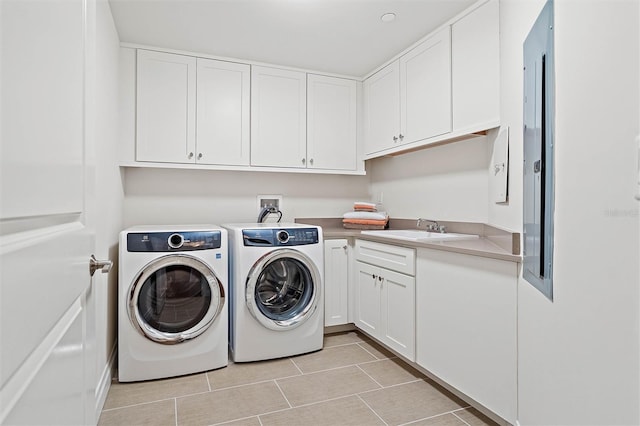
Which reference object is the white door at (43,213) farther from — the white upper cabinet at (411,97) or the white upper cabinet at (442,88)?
the white upper cabinet at (411,97)

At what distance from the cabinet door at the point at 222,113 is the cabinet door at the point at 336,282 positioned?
1041 mm

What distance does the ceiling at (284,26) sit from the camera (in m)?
2.30

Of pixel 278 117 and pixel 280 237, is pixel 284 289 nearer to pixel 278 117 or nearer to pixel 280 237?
pixel 280 237

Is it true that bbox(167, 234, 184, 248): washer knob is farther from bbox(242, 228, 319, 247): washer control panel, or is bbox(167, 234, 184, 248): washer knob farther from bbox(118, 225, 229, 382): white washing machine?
bbox(242, 228, 319, 247): washer control panel

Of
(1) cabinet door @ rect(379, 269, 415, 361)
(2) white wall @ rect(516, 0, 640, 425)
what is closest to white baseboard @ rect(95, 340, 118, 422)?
(1) cabinet door @ rect(379, 269, 415, 361)

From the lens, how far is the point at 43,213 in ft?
1.93

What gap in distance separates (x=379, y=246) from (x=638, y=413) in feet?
6.34

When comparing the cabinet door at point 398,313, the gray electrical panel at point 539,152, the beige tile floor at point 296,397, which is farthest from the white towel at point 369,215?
the gray electrical panel at point 539,152

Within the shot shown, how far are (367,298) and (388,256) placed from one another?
479 millimetres

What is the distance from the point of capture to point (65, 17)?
71cm

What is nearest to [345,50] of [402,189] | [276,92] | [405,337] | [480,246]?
[276,92]

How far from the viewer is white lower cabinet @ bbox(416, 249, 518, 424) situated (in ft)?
5.56

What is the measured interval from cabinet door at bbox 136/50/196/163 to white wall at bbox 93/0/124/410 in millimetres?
217

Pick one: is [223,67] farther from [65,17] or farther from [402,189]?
[65,17]
